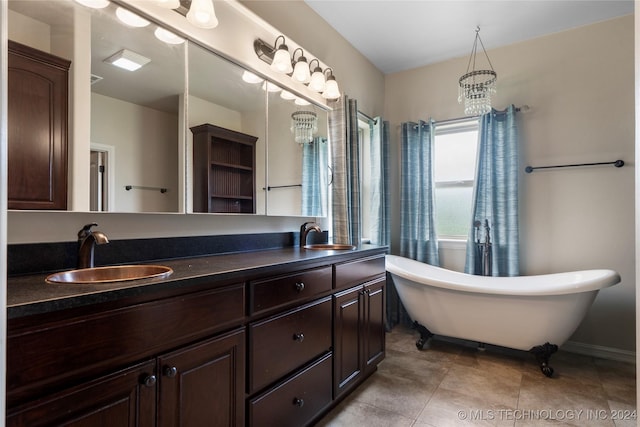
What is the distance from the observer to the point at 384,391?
81.7 inches

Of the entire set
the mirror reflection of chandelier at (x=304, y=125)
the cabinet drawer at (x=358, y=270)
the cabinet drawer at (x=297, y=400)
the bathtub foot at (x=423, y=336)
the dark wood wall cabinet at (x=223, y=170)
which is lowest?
the bathtub foot at (x=423, y=336)

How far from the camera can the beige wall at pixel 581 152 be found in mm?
2592

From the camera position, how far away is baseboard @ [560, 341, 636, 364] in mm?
2564

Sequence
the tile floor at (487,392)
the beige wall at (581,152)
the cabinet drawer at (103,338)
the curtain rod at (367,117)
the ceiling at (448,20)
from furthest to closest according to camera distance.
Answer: the curtain rod at (367,117) → the beige wall at (581,152) → the ceiling at (448,20) → the tile floor at (487,392) → the cabinet drawer at (103,338)

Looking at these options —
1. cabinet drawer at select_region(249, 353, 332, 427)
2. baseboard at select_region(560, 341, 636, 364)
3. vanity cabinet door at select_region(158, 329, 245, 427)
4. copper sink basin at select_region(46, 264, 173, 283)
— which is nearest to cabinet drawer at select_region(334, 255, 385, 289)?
cabinet drawer at select_region(249, 353, 332, 427)

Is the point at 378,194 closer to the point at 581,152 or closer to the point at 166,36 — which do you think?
the point at 581,152

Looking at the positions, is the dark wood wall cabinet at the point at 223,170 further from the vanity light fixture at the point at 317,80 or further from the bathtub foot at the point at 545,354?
the bathtub foot at the point at 545,354

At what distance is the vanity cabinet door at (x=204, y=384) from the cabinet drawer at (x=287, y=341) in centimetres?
7

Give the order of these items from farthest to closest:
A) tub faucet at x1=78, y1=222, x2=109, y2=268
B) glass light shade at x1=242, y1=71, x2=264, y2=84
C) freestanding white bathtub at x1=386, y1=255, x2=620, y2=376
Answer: freestanding white bathtub at x1=386, y1=255, x2=620, y2=376 < glass light shade at x1=242, y1=71, x2=264, y2=84 < tub faucet at x1=78, y1=222, x2=109, y2=268

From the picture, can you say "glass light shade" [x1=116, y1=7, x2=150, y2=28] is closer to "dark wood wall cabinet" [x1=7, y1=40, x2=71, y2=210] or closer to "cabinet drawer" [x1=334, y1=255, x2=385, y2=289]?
"dark wood wall cabinet" [x1=7, y1=40, x2=71, y2=210]

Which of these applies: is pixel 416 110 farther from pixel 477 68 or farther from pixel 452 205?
pixel 452 205

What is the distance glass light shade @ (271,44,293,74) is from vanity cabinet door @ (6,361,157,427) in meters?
1.75

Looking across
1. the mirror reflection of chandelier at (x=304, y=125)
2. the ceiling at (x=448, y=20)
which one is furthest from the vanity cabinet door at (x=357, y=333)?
the ceiling at (x=448, y=20)

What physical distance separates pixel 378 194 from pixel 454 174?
809 millimetres
